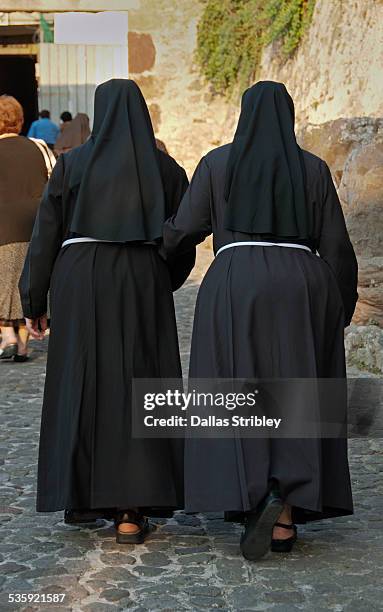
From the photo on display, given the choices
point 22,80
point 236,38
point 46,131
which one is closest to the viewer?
point 236,38

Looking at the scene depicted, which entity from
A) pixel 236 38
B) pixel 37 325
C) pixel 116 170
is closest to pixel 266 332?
pixel 116 170

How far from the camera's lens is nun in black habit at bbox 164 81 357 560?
377cm

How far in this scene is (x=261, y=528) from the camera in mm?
3715

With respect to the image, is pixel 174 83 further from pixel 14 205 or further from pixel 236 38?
pixel 14 205

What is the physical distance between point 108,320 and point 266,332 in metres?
0.63

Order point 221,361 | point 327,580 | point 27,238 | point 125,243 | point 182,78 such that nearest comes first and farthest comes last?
point 327,580
point 221,361
point 125,243
point 27,238
point 182,78

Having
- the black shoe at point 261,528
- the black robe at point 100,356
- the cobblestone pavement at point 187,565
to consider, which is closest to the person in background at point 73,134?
the cobblestone pavement at point 187,565

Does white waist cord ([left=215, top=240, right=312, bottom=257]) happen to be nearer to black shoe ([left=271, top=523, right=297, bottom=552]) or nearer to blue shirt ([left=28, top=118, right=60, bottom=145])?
black shoe ([left=271, top=523, right=297, bottom=552])

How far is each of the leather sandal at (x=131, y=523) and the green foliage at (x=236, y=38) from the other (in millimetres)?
7806

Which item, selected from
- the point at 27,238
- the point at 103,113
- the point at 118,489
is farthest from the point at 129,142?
the point at 27,238

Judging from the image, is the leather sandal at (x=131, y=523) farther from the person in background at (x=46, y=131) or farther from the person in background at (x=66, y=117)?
the person in background at (x=46, y=131)

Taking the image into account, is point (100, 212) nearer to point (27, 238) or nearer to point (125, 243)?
point (125, 243)

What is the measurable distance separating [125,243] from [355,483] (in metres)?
1.56

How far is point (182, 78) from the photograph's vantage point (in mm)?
15852
